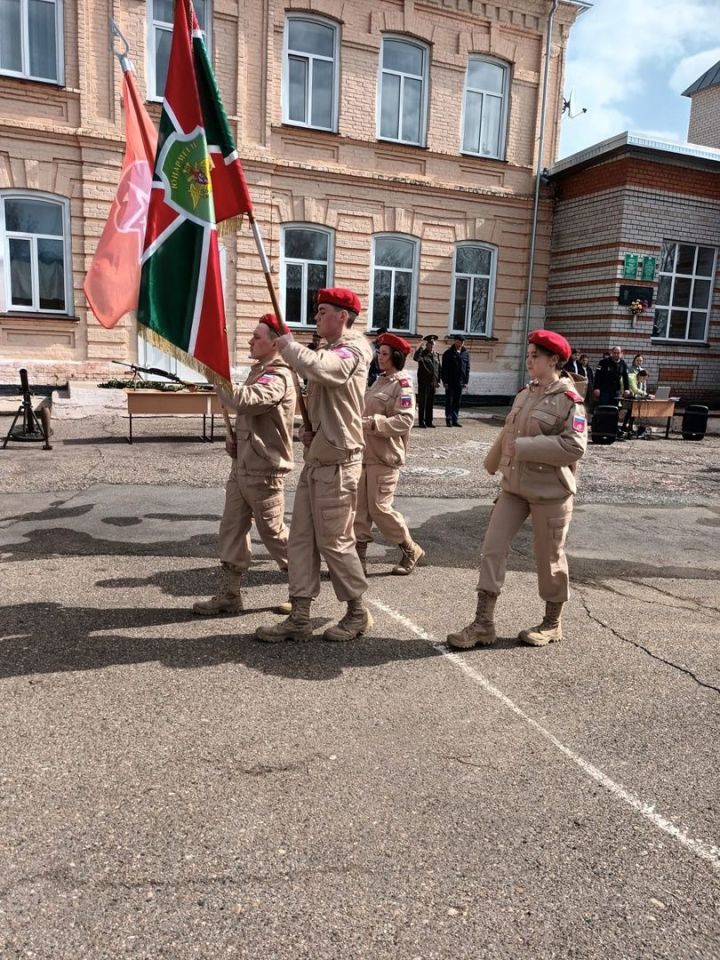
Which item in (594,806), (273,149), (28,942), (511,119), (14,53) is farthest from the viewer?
(511,119)

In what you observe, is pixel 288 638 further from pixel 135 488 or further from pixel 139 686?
pixel 135 488

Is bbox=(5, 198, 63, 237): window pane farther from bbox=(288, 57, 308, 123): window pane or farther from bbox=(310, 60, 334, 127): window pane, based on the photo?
bbox=(310, 60, 334, 127): window pane

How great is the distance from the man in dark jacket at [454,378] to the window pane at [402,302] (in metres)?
3.55

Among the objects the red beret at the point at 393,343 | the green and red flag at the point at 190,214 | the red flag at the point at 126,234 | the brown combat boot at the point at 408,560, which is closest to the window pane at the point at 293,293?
the red flag at the point at 126,234

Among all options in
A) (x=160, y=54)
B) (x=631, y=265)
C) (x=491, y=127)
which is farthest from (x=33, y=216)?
(x=631, y=265)

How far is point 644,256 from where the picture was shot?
18562mm

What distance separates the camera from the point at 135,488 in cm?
895

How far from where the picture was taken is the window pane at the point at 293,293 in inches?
719

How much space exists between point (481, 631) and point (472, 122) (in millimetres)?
18169

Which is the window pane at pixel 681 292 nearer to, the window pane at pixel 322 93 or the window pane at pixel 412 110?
the window pane at pixel 412 110

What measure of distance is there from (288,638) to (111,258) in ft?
11.7

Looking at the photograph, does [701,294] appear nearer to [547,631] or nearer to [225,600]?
[547,631]

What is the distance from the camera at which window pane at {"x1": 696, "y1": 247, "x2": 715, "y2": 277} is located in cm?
1961

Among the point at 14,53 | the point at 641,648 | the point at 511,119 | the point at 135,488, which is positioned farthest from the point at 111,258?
the point at 511,119
